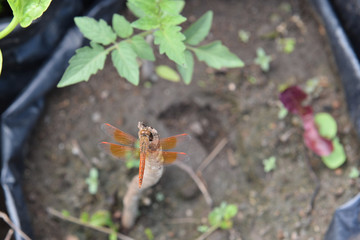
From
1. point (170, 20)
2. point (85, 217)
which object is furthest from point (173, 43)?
point (85, 217)

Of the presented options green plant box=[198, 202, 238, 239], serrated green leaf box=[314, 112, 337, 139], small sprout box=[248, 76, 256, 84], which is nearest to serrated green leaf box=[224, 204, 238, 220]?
green plant box=[198, 202, 238, 239]

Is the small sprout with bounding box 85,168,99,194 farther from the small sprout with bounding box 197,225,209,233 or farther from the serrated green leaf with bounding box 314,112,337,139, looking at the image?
the serrated green leaf with bounding box 314,112,337,139

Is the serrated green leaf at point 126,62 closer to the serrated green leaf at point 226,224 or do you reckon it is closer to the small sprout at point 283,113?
the serrated green leaf at point 226,224

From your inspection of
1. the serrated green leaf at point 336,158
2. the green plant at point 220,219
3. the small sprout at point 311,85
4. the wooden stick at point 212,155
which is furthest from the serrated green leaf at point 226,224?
the small sprout at point 311,85

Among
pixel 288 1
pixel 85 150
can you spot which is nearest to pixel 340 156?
pixel 288 1

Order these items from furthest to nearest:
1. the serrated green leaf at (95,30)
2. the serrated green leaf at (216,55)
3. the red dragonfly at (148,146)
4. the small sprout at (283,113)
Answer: the small sprout at (283,113) < the serrated green leaf at (216,55) < the serrated green leaf at (95,30) < the red dragonfly at (148,146)
